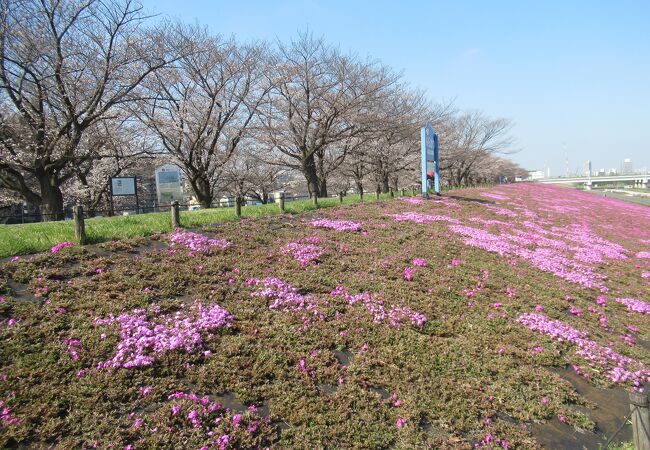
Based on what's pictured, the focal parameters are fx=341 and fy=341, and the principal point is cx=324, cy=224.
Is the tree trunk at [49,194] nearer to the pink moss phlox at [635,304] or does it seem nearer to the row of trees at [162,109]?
the row of trees at [162,109]

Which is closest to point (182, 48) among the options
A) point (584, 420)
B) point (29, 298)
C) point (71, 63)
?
point (71, 63)

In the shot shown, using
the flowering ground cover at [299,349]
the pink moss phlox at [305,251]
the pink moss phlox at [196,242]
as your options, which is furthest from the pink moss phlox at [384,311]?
the pink moss phlox at [196,242]

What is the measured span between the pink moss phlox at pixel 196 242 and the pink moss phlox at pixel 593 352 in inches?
266

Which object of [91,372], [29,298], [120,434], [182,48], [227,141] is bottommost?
[120,434]

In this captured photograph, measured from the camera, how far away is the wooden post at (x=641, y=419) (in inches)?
128

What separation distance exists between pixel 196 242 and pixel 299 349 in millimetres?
4369

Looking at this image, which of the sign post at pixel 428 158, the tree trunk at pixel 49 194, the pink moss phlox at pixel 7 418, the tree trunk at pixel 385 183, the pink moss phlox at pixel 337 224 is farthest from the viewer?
the tree trunk at pixel 385 183

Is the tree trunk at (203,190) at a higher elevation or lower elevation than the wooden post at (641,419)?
higher

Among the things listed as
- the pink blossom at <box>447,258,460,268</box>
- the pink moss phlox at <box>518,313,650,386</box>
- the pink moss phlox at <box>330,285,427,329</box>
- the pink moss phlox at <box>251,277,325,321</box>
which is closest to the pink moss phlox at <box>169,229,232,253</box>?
the pink moss phlox at <box>251,277,325,321</box>

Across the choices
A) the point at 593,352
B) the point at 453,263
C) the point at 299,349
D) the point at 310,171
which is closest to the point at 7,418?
the point at 299,349

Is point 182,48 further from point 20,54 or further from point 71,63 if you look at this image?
point 20,54

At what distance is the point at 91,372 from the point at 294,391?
94.5 inches

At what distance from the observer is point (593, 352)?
5938 mm

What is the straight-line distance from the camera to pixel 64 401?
142 inches
